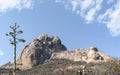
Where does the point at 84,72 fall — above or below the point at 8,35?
below

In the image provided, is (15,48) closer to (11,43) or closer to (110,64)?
(11,43)

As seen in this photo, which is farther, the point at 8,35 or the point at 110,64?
the point at 110,64

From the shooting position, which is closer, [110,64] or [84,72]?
[84,72]

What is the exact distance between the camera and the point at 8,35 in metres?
55.8

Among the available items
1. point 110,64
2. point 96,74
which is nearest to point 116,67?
point 110,64

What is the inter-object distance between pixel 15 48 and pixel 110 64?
68.3 metres

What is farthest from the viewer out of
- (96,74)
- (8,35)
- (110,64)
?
(96,74)

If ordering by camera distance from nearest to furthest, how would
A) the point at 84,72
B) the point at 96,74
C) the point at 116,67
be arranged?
1. the point at 84,72
2. the point at 116,67
3. the point at 96,74

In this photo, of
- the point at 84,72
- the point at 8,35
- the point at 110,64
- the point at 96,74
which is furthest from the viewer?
the point at 96,74

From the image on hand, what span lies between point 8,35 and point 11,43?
120cm

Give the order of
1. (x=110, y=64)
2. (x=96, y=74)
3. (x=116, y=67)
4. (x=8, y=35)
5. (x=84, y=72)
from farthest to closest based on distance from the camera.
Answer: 1. (x=96, y=74)
2. (x=110, y=64)
3. (x=116, y=67)
4. (x=8, y=35)
5. (x=84, y=72)

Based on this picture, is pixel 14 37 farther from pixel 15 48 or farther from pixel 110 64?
pixel 110 64

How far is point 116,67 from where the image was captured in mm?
96250

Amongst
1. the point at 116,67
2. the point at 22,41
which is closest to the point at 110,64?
the point at 116,67
